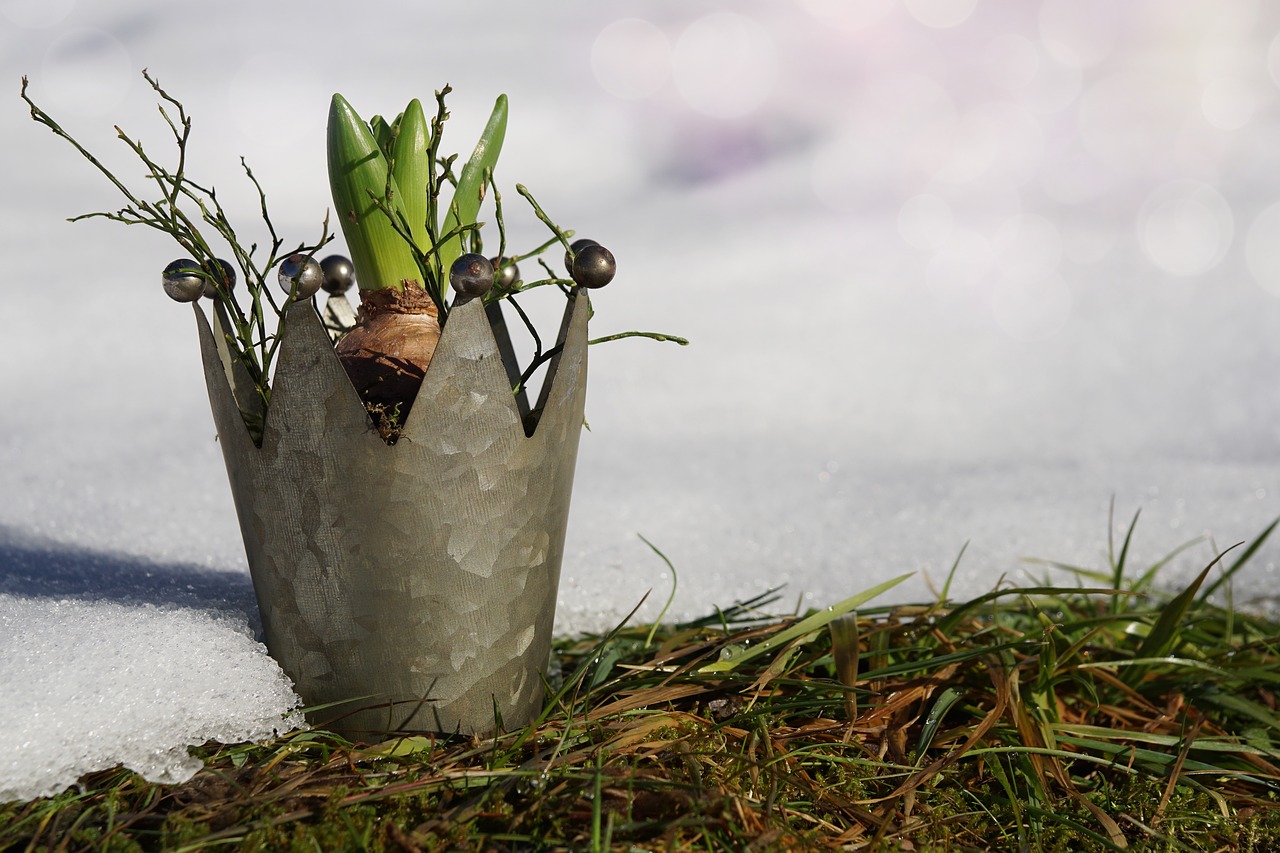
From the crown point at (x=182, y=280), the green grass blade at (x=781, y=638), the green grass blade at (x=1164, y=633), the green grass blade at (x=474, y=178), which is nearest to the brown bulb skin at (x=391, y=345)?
the green grass blade at (x=474, y=178)

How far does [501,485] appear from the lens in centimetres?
123

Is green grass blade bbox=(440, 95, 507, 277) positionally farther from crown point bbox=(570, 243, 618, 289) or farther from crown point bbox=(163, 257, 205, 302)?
crown point bbox=(163, 257, 205, 302)

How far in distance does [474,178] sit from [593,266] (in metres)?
0.24

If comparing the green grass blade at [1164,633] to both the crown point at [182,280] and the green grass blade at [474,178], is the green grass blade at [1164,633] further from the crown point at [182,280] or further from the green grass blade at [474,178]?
the crown point at [182,280]

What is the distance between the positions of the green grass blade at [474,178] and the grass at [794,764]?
0.61 meters

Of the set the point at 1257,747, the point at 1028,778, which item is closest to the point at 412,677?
the point at 1028,778

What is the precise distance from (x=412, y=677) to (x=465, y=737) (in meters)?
0.11

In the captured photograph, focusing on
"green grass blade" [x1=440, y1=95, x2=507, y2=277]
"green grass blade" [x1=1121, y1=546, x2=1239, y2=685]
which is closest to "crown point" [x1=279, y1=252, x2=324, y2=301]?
"green grass blade" [x1=440, y1=95, x2=507, y2=277]

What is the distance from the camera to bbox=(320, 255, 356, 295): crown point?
1.56 metres

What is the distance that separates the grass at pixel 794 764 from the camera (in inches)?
40.3

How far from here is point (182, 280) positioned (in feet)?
4.12

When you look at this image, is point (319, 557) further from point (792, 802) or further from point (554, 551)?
point (792, 802)

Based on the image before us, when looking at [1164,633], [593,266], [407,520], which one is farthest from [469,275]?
[1164,633]

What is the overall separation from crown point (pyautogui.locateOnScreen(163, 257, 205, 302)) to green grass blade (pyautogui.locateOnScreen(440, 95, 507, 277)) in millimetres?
313
